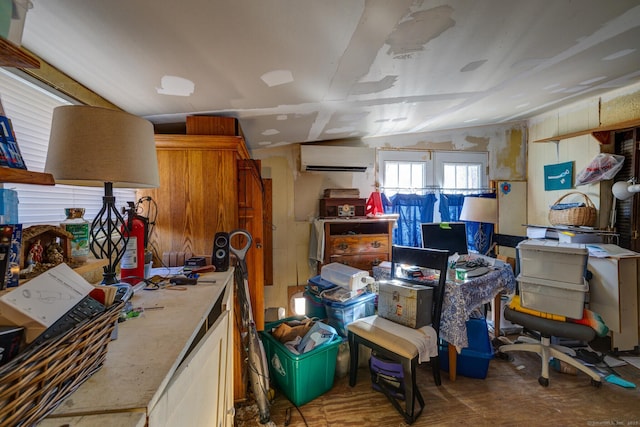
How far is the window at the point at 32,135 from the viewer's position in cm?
94

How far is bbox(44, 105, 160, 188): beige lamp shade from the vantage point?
85 cm

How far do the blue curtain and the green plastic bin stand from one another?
1.95 meters

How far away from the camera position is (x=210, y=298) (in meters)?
1.05

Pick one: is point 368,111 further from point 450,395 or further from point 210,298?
point 450,395

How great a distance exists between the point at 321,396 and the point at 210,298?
4.47ft

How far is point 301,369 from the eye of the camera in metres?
1.76

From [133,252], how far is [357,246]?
87.7 inches

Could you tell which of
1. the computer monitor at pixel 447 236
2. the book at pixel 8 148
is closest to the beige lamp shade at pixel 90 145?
the book at pixel 8 148

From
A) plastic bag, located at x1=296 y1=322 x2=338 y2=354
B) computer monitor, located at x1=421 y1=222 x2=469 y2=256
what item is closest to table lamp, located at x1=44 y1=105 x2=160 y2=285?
plastic bag, located at x1=296 y1=322 x2=338 y2=354

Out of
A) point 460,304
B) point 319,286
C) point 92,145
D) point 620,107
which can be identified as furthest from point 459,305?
point 620,107

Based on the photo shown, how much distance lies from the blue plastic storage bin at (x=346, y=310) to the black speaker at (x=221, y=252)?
111 centimetres

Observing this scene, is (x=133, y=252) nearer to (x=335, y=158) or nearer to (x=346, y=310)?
(x=346, y=310)

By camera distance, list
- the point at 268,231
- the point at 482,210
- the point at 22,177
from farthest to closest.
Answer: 1. the point at 268,231
2. the point at 482,210
3. the point at 22,177

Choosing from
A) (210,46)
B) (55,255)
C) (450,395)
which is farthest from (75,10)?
(450,395)
